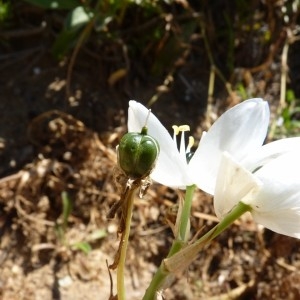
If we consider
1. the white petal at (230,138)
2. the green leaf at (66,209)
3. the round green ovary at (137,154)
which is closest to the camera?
the round green ovary at (137,154)

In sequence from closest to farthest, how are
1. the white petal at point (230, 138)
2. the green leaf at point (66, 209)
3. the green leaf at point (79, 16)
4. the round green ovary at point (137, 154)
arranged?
the round green ovary at point (137, 154) < the white petal at point (230, 138) < the green leaf at point (66, 209) < the green leaf at point (79, 16)

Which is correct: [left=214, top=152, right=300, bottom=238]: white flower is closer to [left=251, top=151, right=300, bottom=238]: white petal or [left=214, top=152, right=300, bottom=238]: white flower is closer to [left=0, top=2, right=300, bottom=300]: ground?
[left=251, top=151, right=300, bottom=238]: white petal

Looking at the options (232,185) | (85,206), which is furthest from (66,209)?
(232,185)

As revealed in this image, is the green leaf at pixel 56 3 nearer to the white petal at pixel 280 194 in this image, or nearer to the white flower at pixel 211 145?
the white flower at pixel 211 145

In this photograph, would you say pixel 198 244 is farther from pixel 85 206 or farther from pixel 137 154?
pixel 85 206

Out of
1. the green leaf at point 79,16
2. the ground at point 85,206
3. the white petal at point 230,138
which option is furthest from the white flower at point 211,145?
the green leaf at point 79,16

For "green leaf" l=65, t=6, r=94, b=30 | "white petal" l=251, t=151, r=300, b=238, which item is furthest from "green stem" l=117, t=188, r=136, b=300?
"green leaf" l=65, t=6, r=94, b=30

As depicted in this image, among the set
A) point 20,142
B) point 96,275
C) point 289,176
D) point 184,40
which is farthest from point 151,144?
point 184,40
